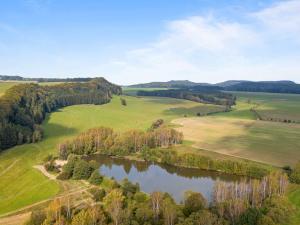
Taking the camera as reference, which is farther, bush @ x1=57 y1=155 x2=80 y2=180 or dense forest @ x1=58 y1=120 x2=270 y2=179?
dense forest @ x1=58 y1=120 x2=270 y2=179

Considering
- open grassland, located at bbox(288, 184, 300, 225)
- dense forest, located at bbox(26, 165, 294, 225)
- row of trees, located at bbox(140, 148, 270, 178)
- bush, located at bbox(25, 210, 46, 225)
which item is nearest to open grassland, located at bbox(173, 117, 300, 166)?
row of trees, located at bbox(140, 148, 270, 178)

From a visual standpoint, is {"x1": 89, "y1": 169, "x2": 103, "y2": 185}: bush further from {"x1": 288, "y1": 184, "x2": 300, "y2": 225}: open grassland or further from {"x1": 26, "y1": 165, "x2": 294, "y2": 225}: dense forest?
{"x1": 288, "y1": 184, "x2": 300, "y2": 225}: open grassland

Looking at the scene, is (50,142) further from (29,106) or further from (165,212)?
(165,212)

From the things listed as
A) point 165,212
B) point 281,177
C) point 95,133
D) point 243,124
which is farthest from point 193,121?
point 165,212

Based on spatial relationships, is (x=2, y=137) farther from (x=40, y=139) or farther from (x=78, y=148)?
(x=78, y=148)

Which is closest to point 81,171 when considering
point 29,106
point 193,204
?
point 193,204

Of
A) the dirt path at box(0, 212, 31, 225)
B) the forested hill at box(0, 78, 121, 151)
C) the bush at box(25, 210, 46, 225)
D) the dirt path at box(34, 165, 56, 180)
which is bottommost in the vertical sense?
the dirt path at box(0, 212, 31, 225)

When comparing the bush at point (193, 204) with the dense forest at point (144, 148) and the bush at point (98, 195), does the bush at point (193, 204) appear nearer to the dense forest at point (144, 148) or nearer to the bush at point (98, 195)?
the bush at point (98, 195)
